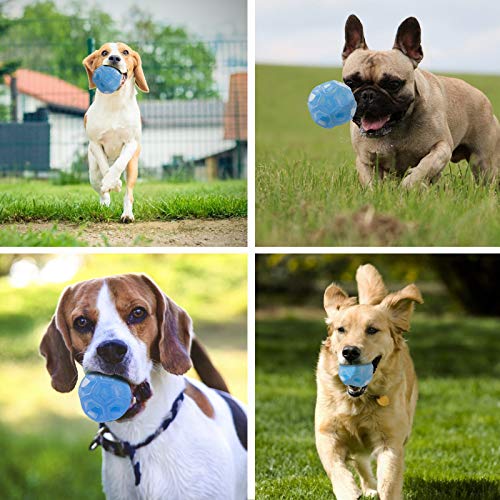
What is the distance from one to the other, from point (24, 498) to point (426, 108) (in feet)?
9.23

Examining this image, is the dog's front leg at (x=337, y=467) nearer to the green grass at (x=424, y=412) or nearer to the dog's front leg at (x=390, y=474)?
the dog's front leg at (x=390, y=474)

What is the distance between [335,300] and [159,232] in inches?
44.5

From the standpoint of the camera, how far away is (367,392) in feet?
11.0

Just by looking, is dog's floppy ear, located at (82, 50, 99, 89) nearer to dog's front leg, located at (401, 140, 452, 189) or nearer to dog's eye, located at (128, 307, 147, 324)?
dog's eye, located at (128, 307, 147, 324)

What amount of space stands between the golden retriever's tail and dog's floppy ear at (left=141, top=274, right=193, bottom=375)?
1.04ft

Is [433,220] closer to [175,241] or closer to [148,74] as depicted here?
[175,241]

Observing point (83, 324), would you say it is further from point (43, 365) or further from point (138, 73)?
point (43, 365)

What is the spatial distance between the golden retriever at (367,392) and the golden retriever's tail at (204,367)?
1.85 ft

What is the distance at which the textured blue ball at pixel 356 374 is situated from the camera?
3.26 metres

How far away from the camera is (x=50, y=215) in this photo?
4.53 metres

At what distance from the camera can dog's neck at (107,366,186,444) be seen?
338cm

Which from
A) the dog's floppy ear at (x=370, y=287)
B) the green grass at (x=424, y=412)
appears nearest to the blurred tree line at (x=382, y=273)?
the green grass at (x=424, y=412)

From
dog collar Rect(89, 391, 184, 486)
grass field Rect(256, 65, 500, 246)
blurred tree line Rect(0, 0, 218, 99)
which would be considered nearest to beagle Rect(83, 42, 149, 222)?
grass field Rect(256, 65, 500, 246)

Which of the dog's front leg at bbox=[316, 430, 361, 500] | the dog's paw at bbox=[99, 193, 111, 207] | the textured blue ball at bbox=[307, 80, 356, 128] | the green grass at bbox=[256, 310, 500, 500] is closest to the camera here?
the dog's front leg at bbox=[316, 430, 361, 500]
